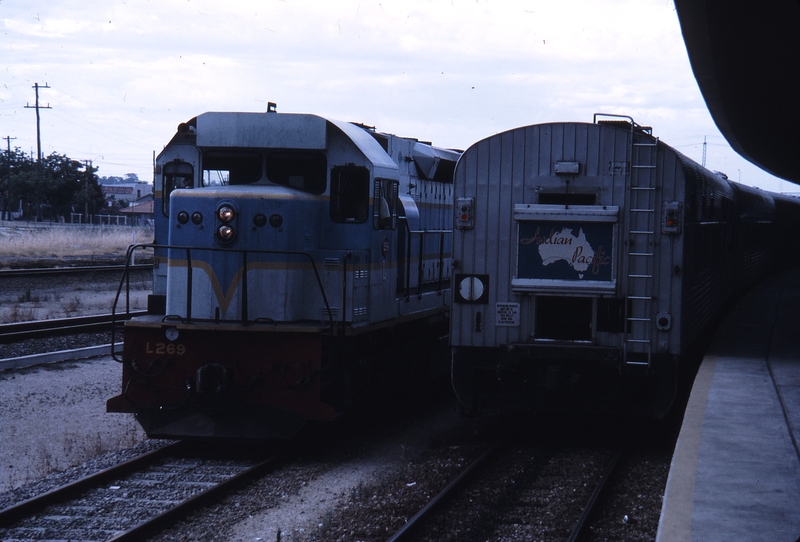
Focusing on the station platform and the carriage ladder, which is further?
the carriage ladder

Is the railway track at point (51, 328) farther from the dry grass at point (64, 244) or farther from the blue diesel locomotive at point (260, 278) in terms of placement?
the dry grass at point (64, 244)

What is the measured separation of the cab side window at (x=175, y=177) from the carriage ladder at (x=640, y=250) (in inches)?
191

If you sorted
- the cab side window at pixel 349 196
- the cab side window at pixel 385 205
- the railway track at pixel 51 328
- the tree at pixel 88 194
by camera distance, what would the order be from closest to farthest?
the cab side window at pixel 349 196 < the cab side window at pixel 385 205 < the railway track at pixel 51 328 < the tree at pixel 88 194

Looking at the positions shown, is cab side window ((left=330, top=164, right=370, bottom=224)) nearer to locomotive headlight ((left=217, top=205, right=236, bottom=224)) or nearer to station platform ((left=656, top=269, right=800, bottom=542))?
locomotive headlight ((left=217, top=205, right=236, bottom=224))

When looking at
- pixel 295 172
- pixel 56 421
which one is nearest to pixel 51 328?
pixel 56 421

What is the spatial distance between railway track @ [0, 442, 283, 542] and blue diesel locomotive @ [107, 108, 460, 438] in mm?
354

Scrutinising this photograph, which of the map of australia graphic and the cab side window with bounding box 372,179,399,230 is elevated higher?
the cab side window with bounding box 372,179,399,230

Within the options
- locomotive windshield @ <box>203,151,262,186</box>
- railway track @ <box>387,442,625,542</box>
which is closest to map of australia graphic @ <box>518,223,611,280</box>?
railway track @ <box>387,442,625,542</box>

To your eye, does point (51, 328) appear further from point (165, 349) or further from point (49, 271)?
point (49, 271)

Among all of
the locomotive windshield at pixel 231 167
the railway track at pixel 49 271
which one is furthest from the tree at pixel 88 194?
the locomotive windshield at pixel 231 167

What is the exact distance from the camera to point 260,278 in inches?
359

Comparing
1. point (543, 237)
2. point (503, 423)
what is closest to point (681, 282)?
point (543, 237)

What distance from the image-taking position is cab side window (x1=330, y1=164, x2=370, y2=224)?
9.47m

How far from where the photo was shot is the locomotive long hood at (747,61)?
934cm
